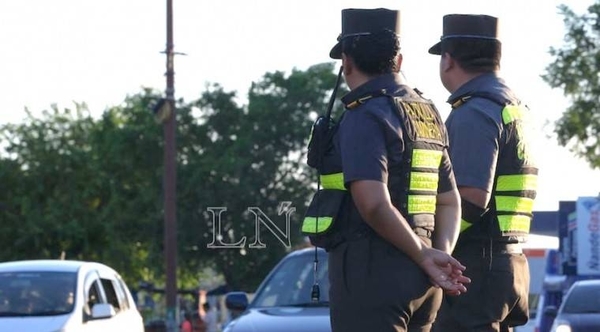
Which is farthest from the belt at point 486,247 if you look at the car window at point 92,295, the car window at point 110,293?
the car window at point 110,293

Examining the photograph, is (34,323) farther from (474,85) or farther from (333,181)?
(333,181)

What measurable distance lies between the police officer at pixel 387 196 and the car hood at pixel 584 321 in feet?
33.3

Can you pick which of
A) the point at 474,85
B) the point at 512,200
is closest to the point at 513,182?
the point at 512,200

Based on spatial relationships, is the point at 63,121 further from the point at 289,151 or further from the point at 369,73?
the point at 369,73

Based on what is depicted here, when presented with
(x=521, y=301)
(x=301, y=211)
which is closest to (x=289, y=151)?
(x=301, y=211)

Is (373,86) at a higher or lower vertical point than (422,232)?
higher

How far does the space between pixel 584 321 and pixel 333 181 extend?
34.5 ft

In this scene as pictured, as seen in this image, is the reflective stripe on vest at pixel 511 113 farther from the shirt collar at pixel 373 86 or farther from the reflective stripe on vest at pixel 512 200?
the shirt collar at pixel 373 86

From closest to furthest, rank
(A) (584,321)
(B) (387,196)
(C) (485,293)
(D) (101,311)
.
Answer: (B) (387,196), (C) (485,293), (D) (101,311), (A) (584,321)

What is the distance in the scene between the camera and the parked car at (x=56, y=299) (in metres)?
14.7

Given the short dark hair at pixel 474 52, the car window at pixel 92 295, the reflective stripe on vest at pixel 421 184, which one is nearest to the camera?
the reflective stripe on vest at pixel 421 184

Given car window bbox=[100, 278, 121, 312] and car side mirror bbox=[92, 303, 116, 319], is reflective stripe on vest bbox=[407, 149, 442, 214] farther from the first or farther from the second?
car window bbox=[100, 278, 121, 312]

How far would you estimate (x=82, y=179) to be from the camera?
65.1 m

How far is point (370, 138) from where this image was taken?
531cm
